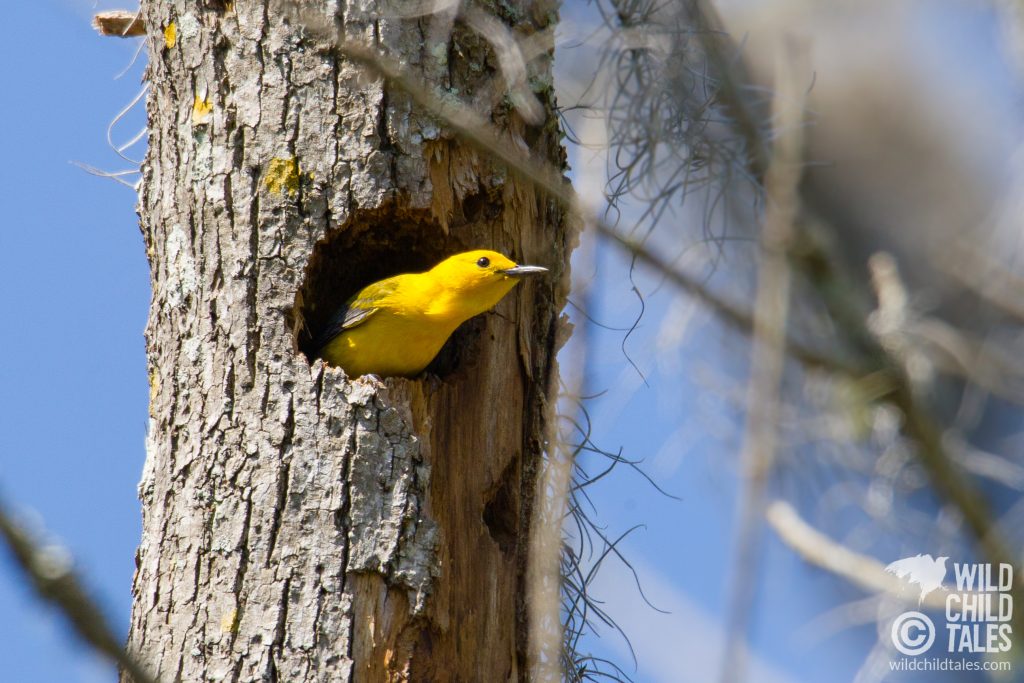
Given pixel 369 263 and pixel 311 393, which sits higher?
pixel 369 263

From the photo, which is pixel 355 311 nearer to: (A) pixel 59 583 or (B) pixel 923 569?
(B) pixel 923 569

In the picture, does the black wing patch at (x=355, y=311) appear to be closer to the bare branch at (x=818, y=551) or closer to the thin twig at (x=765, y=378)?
the bare branch at (x=818, y=551)

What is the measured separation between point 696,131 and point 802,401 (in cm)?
214

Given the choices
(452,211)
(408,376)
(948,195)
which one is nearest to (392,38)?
(452,211)
